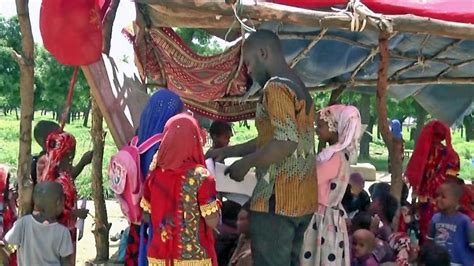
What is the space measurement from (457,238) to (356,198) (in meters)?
1.23

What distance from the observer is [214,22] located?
13.4 feet

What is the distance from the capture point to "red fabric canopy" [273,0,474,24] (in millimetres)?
4055

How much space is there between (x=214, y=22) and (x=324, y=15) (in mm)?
→ 770

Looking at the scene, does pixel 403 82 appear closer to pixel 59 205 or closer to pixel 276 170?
pixel 276 170

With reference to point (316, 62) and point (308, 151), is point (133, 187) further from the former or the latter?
point (316, 62)

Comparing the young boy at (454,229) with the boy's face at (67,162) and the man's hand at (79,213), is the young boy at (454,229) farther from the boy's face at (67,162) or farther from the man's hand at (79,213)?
the boy's face at (67,162)

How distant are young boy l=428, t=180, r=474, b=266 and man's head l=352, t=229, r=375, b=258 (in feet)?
1.68

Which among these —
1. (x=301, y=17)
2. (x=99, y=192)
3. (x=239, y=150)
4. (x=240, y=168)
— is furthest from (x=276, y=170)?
(x=99, y=192)

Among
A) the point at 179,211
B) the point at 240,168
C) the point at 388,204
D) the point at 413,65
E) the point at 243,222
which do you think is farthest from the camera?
the point at 413,65

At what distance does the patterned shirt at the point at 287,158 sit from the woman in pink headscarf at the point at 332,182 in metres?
0.18

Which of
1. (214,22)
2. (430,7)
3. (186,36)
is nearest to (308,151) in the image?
(214,22)

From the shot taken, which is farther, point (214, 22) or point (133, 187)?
point (214, 22)

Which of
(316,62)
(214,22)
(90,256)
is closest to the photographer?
(214,22)

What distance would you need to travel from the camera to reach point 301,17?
12.1ft
